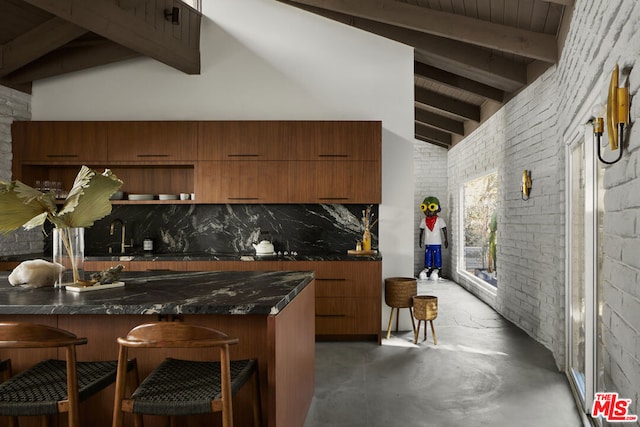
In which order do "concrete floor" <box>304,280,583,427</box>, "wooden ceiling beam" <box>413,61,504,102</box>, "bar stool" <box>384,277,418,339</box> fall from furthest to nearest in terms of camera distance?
"wooden ceiling beam" <box>413,61,504,102</box> < "bar stool" <box>384,277,418,339</box> < "concrete floor" <box>304,280,583,427</box>

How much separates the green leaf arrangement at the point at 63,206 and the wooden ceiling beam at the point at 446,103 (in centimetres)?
597

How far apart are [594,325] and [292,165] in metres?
3.12

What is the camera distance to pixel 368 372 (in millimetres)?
4094

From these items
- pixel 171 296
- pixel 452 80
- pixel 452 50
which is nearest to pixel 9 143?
pixel 171 296

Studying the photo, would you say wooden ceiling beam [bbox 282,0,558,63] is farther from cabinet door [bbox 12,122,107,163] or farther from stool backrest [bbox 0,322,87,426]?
stool backrest [bbox 0,322,87,426]

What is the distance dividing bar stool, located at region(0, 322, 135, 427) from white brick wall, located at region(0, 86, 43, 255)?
368 centimetres

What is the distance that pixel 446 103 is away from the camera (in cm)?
779

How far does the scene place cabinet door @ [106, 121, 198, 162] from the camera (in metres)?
5.27

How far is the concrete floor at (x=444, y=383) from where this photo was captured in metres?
3.22

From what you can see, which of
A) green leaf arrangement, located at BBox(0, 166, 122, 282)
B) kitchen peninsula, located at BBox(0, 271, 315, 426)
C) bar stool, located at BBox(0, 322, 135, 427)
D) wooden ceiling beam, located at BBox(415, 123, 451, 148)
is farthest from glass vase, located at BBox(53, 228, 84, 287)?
wooden ceiling beam, located at BBox(415, 123, 451, 148)

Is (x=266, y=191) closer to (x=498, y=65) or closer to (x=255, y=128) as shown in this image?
(x=255, y=128)

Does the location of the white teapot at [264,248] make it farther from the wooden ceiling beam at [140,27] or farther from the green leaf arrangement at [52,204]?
the green leaf arrangement at [52,204]

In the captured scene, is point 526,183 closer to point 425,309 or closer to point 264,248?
point 425,309

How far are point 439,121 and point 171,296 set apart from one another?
24.7 feet
